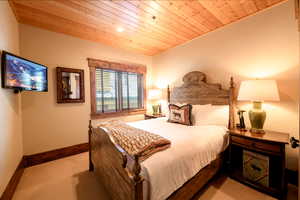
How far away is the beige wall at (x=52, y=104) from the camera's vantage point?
242 centimetres

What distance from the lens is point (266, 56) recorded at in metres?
2.09

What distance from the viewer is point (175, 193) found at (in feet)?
4.17

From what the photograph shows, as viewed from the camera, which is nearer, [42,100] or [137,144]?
[137,144]

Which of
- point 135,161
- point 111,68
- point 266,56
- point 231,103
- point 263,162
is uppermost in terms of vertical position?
point 111,68

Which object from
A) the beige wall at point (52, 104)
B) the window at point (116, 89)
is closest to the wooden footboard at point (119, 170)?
the beige wall at point (52, 104)

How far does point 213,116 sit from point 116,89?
8.23 ft

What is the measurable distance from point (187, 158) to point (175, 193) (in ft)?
1.14

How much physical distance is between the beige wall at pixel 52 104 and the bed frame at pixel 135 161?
1.00 metres

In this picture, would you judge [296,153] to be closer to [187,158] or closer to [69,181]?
[187,158]

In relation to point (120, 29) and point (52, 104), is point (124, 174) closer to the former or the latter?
point (52, 104)

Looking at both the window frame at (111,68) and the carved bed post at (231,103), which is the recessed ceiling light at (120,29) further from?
Answer: the carved bed post at (231,103)

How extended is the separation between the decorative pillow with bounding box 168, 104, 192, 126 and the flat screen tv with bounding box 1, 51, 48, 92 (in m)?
2.45

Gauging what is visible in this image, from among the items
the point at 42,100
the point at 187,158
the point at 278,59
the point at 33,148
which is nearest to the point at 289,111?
the point at 278,59

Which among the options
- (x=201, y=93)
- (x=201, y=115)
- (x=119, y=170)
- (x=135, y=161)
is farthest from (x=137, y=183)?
(x=201, y=93)
